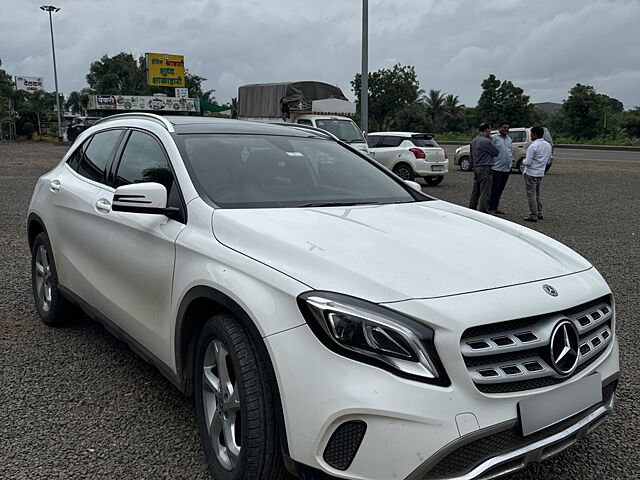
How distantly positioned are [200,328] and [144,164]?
3.97ft

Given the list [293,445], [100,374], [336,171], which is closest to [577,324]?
[293,445]

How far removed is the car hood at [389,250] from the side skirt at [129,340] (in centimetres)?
76

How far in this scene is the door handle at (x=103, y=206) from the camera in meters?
3.40

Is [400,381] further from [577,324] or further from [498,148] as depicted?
[498,148]

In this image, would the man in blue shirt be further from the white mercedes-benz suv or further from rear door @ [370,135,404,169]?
the white mercedes-benz suv

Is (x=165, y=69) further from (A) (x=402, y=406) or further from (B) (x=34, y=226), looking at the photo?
(A) (x=402, y=406)

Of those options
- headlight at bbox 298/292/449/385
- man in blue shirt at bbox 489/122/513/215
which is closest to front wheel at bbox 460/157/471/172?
man in blue shirt at bbox 489/122/513/215

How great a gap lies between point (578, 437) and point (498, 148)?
956 centimetres

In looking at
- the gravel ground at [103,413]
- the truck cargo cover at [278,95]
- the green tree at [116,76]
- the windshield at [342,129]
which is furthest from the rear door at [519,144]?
the green tree at [116,76]

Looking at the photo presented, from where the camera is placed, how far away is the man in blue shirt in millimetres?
11148

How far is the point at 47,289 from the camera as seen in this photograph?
4539mm

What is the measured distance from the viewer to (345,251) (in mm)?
2293

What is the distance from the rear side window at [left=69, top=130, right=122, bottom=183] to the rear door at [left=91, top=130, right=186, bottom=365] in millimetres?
207

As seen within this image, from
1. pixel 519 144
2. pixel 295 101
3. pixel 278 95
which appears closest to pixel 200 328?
pixel 295 101
